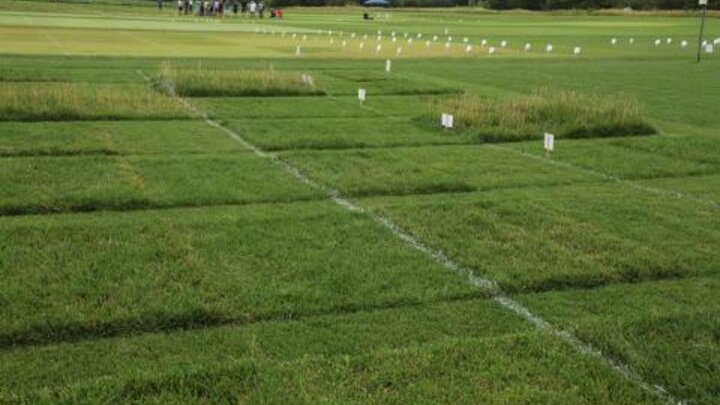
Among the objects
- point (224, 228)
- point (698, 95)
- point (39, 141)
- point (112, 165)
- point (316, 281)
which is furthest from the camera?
point (698, 95)

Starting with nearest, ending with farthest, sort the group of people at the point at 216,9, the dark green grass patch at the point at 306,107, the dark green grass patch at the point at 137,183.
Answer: the dark green grass patch at the point at 137,183, the dark green grass patch at the point at 306,107, the group of people at the point at 216,9

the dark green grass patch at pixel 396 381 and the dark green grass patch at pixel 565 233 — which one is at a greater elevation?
the dark green grass patch at pixel 565 233

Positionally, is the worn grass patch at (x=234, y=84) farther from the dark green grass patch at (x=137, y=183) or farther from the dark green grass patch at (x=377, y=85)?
the dark green grass patch at (x=137, y=183)

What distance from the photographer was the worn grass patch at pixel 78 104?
18391 millimetres

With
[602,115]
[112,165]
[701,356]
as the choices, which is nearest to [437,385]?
[701,356]

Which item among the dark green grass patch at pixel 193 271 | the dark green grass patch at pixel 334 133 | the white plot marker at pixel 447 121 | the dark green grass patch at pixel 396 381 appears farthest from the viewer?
the white plot marker at pixel 447 121

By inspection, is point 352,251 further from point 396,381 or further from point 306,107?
point 306,107

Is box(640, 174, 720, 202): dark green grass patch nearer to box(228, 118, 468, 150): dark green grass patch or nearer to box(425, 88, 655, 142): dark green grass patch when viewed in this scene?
box(425, 88, 655, 142): dark green grass patch

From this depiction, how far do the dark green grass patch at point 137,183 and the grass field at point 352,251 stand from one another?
0.05 metres

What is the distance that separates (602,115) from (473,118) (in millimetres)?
3122

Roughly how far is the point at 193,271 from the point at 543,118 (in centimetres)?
1285

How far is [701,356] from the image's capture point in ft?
21.9

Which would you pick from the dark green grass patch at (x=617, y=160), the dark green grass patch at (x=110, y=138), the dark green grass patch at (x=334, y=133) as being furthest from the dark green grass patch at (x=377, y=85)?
the dark green grass patch at (x=617, y=160)

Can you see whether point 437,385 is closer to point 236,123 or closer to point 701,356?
point 701,356
